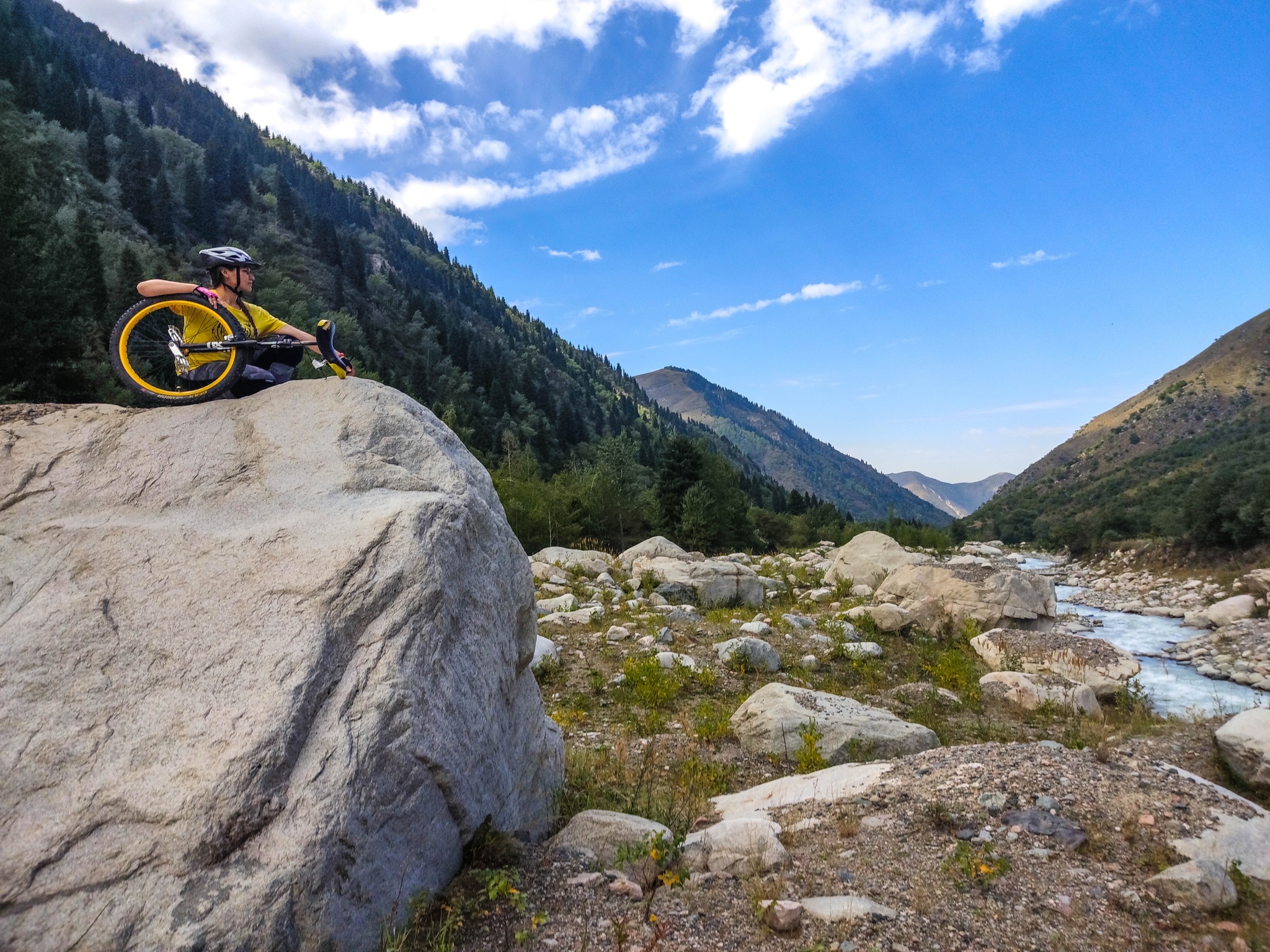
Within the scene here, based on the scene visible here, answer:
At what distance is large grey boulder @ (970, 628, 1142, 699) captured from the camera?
12.6 m

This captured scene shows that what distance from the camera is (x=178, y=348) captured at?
5.94 m

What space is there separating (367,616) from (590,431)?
3854 inches

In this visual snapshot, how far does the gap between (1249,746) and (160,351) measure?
11.6 m

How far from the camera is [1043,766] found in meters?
5.77

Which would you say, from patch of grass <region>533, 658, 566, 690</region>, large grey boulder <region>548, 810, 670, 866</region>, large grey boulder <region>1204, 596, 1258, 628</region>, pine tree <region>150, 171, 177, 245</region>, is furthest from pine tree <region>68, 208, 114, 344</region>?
large grey boulder <region>1204, 596, 1258, 628</region>

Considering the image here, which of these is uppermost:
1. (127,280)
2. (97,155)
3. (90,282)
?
(97,155)

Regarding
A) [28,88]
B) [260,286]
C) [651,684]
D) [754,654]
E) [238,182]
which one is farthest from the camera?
[238,182]

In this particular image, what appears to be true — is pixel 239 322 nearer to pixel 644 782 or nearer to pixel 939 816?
pixel 644 782

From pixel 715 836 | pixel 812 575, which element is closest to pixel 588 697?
pixel 715 836

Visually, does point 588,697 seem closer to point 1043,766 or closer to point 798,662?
point 798,662

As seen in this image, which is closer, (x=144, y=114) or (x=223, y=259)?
(x=223, y=259)

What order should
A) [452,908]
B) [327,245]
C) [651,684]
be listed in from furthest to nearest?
[327,245], [651,684], [452,908]

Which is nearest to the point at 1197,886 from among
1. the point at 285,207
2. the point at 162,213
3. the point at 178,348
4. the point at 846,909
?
the point at 846,909

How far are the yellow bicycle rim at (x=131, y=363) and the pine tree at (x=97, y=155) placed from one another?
90947 mm
